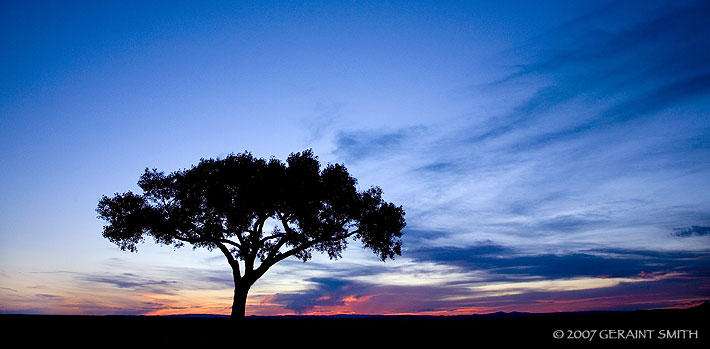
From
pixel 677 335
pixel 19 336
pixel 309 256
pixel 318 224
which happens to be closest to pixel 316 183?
pixel 318 224

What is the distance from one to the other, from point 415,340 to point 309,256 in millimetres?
20372

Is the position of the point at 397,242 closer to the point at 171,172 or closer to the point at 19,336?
the point at 171,172

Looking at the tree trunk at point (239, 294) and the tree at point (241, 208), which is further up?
the tree at point (241, 208)

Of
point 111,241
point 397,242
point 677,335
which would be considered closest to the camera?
point 677,335

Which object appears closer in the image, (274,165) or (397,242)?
(274,165)

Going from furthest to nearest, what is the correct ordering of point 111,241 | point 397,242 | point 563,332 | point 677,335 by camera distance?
point 397,242 < point 111,241 < point 563,332 < point 677,335

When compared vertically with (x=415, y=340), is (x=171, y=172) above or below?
above

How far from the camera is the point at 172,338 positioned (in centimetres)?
1605

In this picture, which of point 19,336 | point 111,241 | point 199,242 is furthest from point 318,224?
point 19,336

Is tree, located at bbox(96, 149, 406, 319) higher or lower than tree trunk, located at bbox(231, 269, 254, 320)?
higher

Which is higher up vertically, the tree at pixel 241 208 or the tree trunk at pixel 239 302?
the tree at pixel 241 208

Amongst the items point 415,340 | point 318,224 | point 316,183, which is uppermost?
point 316,183

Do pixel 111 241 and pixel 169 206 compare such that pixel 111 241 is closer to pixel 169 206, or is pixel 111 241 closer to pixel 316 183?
pixel 169 206

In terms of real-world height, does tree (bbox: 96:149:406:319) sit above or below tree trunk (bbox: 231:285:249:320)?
above
